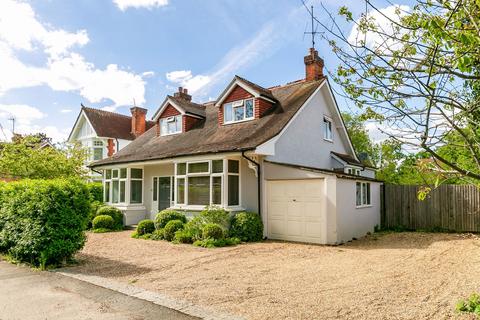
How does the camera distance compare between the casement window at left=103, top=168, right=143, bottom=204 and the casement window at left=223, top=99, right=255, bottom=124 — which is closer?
the casement window at left=223, top=99, right=255, bottom=124

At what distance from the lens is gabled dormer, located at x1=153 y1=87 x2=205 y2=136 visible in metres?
18.2

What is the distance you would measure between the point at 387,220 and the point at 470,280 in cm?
990

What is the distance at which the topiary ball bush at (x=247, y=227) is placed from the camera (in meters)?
12.1

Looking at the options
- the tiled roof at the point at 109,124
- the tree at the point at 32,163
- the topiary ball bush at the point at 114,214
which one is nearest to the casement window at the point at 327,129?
the topiary ball bush at the point at 114,214

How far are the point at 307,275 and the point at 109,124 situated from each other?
1086 inches

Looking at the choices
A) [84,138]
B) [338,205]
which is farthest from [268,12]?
[84,138]

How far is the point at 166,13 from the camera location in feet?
37.6

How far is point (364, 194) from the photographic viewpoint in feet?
47.1

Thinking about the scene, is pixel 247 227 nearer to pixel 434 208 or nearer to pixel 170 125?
pixel 434 208

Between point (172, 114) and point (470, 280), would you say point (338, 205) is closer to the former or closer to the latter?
point (470, 280)

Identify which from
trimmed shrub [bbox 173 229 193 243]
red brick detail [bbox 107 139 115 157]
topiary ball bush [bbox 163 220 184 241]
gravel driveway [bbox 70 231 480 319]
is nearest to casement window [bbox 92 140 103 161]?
red brick detail [bbox 107 139 115 157]

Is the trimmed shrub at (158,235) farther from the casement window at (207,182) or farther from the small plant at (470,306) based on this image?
the small plant at (470,306)

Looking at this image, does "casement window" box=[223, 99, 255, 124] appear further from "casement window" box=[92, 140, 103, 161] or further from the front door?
"casement window" box=[92, 140, 103, 161]

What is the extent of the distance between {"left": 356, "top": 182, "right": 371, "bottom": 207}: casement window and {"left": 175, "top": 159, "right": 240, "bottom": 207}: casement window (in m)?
4.85
